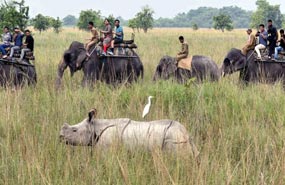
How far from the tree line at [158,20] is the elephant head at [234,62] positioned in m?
8.50

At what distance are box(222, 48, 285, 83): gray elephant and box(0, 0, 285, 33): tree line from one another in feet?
28.2

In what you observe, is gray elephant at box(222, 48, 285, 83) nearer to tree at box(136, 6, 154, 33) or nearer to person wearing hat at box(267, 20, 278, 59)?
person wearing hat at box(267, 20, 278, 59)

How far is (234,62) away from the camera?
12.5 meters

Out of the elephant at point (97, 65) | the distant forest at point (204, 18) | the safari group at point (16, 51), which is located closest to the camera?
the safari group at point (16, 51)

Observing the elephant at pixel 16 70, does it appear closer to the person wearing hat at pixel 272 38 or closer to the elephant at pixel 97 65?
the elephant at pixel 97 65

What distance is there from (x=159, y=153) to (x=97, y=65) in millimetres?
7860

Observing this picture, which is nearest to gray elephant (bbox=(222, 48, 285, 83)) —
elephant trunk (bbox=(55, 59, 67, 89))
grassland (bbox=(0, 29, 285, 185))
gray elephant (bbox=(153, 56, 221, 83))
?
gray elephant (bbox=(153, 56, 221, 83))

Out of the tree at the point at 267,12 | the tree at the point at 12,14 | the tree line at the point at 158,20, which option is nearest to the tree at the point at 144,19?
the tree line at the point at 158,20

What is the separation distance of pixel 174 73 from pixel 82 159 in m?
8.11

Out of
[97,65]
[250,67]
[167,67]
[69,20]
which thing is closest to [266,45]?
[250,67]

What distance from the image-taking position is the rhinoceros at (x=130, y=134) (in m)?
5.11

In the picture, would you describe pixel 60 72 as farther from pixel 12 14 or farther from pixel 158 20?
pixel 158 20

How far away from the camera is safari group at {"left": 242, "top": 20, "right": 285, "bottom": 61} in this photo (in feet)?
40.8

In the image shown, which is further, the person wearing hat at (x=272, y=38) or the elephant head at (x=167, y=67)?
the person wearing hat at (x=272, y=38)
